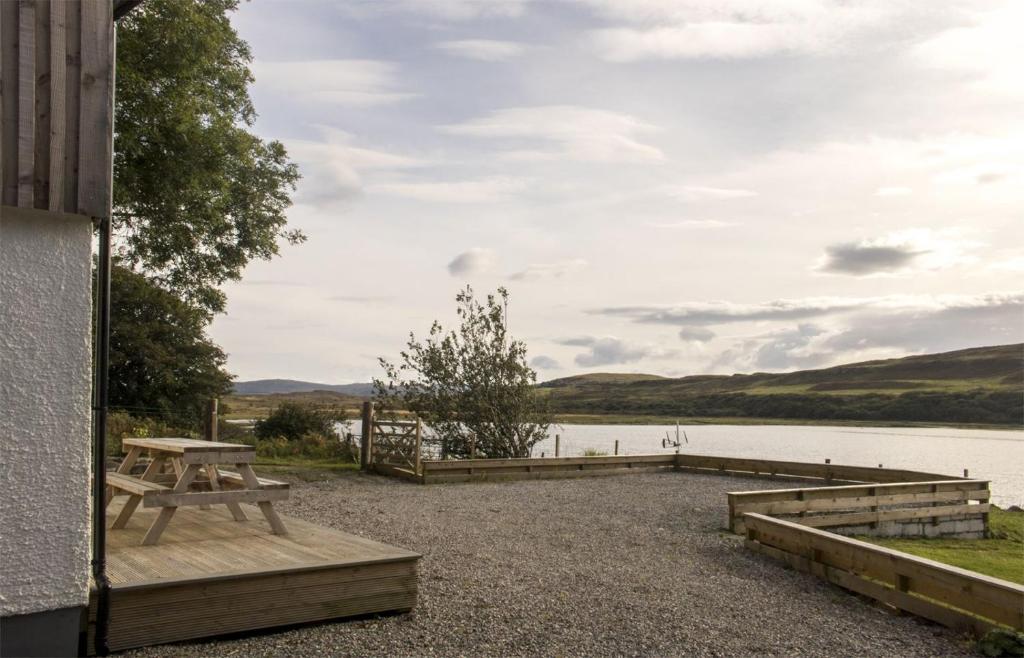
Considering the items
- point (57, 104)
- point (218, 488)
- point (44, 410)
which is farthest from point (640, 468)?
point (57, 104)

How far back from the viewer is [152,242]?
50.1ft

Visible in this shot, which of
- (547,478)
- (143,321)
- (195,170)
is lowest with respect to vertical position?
(547,478)

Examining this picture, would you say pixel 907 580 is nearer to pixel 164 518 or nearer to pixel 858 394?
pixel 164 518

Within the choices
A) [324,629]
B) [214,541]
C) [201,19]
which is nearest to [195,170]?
[201,19]

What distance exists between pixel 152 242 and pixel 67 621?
12.4 metres

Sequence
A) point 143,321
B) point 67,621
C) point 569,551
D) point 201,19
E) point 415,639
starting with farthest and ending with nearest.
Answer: point 143,321 → point 201,19 → point 569,551 → point 415,639 → point 67,621

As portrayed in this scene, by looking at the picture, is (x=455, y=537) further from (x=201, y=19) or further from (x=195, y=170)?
(x=201, y=19)

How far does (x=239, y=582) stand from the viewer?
4.80 metres

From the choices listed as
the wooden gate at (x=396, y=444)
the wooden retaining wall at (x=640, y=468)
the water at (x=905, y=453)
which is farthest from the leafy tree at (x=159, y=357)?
the water at (x=905, y=453)

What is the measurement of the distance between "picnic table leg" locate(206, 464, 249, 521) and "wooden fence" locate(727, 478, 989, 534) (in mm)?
5578

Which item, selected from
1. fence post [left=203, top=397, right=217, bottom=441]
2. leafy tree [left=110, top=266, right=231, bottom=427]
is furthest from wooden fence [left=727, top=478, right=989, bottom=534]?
leafy tree [left=110, top=266, right=231, bottom=427]

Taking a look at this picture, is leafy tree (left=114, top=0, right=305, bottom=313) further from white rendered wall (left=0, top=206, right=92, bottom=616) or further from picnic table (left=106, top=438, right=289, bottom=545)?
white rendered wall (left=0, top=206, right=92, bottom=616)

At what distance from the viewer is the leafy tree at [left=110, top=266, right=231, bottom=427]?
21.2 metres

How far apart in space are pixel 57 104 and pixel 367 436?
11.5 meters
